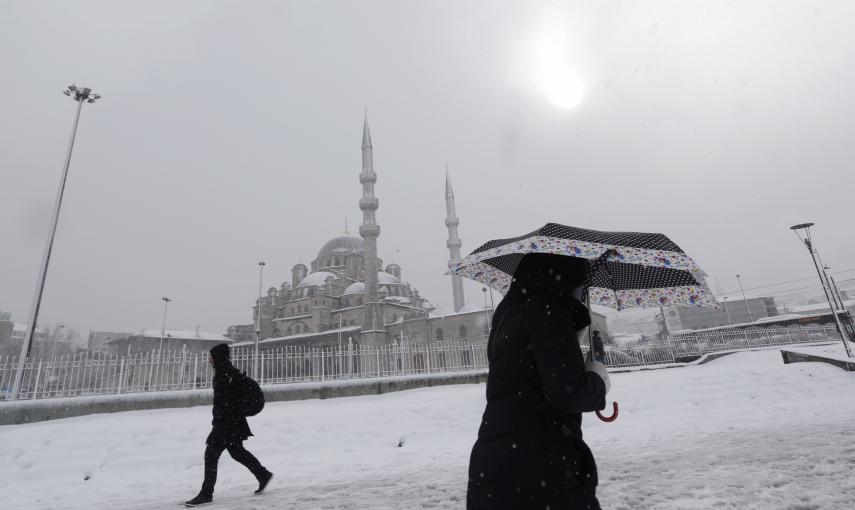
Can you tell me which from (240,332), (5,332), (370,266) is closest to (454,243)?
(370,266)

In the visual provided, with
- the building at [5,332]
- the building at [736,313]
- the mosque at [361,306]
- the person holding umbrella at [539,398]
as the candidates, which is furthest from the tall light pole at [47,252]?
the building at [5,332]

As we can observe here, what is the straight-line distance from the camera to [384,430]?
8031 mm

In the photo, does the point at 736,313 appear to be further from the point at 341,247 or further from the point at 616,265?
the point at 616,265

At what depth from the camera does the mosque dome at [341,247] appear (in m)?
51.9

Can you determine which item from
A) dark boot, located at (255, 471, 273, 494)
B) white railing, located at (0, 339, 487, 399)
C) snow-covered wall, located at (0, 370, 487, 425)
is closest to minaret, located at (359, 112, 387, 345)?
white railing, located at (0, 339, 487, 399)

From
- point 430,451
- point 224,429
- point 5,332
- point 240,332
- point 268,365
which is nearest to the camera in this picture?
point 224,429

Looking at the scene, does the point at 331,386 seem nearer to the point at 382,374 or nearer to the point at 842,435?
the point at 382,374

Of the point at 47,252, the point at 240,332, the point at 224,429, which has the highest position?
the point at 240,332

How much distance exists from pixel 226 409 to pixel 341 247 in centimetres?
4919

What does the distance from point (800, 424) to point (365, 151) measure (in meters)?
34.9

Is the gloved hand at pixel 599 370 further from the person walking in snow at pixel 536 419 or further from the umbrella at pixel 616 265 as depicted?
the umbrella at pixel 616 265

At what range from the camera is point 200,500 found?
4148mm

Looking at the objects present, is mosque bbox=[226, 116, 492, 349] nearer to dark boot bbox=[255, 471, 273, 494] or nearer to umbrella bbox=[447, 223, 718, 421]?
dark boot bbox=[255, 471, 273, 494]

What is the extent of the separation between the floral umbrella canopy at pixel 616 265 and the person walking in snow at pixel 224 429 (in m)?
2.57
